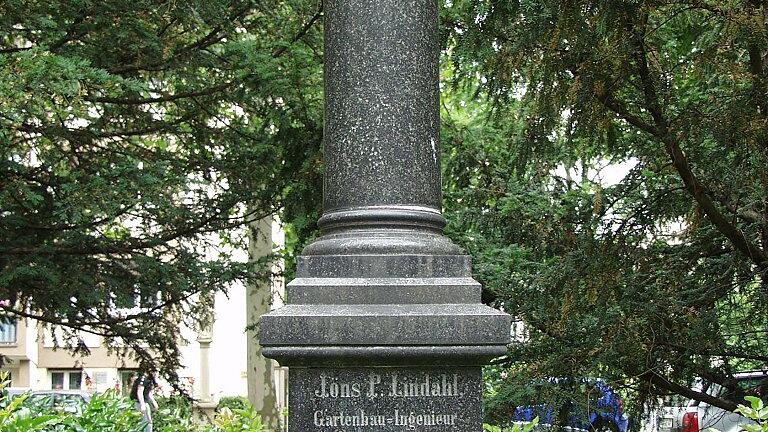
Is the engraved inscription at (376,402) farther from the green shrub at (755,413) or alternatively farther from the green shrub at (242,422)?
the green shrub at (755,413)

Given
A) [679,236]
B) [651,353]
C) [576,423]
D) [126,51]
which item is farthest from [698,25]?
[126,51]

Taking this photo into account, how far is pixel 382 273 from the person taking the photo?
4816 millimetres

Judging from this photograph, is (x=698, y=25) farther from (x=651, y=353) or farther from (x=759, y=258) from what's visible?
(x=651, y=353)

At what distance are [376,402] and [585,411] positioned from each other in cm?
353

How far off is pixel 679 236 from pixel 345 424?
4.43m

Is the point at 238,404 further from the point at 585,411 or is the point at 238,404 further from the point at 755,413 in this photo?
the point at 755,413

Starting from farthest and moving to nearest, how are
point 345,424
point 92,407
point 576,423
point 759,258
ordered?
point 576,423 < point 759,258 < point 92,407 < point 345,424

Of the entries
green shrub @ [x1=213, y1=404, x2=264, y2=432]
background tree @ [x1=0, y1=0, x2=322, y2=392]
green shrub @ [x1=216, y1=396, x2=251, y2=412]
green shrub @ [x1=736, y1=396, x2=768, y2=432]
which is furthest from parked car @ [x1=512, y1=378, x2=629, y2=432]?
green shrub @ [x1=736, y1=396, x2=768, y2=432]

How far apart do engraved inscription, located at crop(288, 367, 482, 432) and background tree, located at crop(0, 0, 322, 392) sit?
3650 mm

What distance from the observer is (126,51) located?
9633mm

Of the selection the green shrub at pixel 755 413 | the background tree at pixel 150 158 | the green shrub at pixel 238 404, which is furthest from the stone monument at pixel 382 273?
the background tree at pixel 150 158

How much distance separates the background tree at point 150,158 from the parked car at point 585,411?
2.95 m

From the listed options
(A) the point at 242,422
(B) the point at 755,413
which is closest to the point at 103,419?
(A) the point at 242,422

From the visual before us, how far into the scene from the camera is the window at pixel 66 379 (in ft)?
122
